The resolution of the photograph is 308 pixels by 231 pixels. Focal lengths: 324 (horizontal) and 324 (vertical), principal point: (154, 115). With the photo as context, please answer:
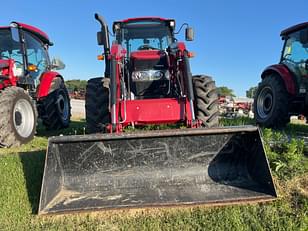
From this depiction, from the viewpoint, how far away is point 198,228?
2598 millimetres

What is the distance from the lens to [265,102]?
7453 millimetres

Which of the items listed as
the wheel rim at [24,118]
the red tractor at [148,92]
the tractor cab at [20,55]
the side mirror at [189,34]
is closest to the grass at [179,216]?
the red tractor at [148,92]

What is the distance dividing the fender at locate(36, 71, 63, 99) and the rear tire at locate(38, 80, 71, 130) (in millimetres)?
86

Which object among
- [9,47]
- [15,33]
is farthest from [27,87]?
[15,33]

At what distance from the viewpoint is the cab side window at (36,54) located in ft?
21.7

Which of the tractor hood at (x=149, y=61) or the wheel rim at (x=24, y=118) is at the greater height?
the tractor hood at (x=149, y=61)

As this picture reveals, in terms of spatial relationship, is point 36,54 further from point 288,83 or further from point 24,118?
point 288,83

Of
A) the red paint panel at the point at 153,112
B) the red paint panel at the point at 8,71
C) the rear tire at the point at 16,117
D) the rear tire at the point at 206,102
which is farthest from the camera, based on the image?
the red paint panel at the point at 8,71

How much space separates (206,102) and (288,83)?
287 cm

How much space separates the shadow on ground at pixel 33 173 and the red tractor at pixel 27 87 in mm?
1139

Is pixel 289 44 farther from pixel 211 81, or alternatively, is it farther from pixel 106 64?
pixel 106 64

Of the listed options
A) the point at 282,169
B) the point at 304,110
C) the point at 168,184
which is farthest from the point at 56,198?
the point at 304,110

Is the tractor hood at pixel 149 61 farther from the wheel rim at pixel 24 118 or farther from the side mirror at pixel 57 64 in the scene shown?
the side mirror at pixel 57 64

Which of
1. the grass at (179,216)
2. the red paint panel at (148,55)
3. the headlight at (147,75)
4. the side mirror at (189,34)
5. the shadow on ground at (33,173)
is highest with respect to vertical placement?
the side mirror at (189,34)
